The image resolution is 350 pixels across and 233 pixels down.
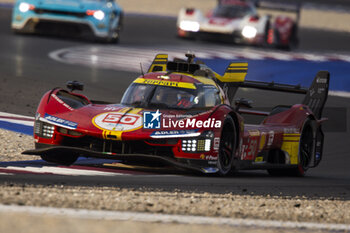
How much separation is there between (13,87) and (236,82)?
197 inches

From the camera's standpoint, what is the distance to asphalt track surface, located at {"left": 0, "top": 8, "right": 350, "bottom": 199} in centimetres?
845

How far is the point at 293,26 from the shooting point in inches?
1054

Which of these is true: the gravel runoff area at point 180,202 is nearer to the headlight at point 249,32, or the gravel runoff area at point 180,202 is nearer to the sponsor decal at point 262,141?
the sponsor decal at point 262,141

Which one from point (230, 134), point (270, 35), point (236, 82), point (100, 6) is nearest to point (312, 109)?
point (236, 82)

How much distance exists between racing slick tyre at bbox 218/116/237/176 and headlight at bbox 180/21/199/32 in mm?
17455

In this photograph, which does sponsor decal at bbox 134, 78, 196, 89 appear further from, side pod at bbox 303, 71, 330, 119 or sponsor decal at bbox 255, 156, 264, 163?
side pod at bbox 303, 71, 330, 119

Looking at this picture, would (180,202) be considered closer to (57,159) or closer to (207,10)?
(57,159)

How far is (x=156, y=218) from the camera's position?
628cm

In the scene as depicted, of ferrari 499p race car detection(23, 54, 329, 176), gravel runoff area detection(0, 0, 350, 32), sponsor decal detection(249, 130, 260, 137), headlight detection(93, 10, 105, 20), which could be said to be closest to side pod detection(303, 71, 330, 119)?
ferrari 499p race car detection(23, 54, 329, 176)

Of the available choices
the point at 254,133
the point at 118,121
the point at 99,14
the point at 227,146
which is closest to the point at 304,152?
the point at 254,133

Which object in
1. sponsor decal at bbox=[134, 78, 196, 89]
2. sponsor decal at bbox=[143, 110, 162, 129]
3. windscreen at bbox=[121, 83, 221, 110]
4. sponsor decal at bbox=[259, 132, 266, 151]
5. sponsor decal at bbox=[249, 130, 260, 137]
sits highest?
sponsor decal at bbox=[134, 78, 196, 89]

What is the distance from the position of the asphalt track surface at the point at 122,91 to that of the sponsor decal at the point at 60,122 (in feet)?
3.10

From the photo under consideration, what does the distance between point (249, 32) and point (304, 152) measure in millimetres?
14837

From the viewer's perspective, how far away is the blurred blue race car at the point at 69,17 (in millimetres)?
22719
